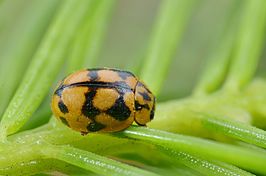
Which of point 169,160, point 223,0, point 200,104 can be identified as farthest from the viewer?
point 223,0

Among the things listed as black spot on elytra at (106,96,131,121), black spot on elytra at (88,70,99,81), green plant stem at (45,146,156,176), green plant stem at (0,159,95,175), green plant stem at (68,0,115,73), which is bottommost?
green plant stem at (0,159,95,175)

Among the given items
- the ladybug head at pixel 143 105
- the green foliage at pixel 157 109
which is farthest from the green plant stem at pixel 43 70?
the ladybug head at pixel 143 105

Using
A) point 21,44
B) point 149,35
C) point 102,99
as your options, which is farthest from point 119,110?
point 149,35

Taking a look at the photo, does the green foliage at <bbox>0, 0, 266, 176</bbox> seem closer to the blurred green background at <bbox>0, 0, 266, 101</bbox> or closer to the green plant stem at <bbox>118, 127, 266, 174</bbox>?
the green plant stem at <bbox>118, 127, 266, 174</bbox>

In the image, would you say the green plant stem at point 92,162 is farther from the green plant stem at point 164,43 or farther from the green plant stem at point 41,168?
the green plant stem at point 164,43

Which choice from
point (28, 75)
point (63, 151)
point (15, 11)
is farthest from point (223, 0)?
point (63, 151)

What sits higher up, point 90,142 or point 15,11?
point 15,11

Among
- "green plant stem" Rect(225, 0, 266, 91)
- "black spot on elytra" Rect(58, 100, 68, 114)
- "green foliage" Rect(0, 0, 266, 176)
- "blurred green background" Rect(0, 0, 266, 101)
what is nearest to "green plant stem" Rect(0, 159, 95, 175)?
"green foliage" Rect(0, 0, 266, 176)

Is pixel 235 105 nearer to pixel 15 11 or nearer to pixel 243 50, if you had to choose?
pixel 243 50
